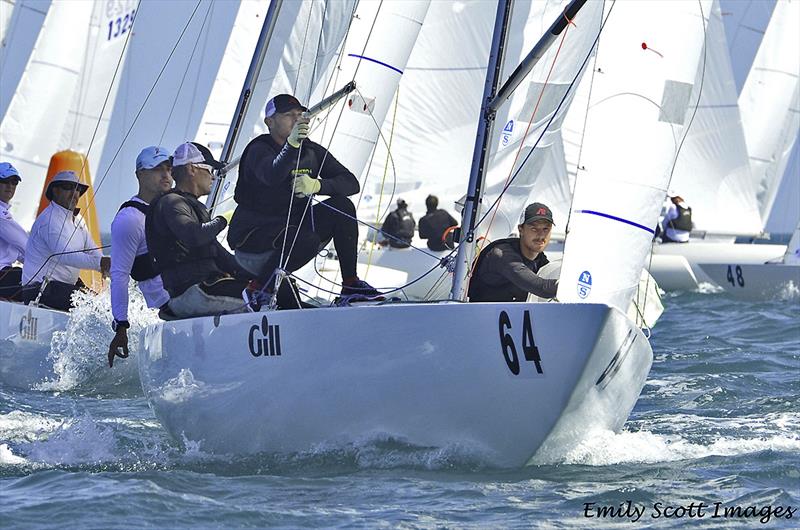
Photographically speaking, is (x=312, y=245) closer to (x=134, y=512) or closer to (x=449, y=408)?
(x=449, y=408)

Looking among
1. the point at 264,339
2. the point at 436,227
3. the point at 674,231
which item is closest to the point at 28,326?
the point at 264,339

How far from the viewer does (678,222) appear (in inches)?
820

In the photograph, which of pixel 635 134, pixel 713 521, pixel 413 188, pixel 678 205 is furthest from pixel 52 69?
pixel 713 521

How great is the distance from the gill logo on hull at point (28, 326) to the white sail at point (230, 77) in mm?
6213

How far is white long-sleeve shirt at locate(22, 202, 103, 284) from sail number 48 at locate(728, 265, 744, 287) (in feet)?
33.1

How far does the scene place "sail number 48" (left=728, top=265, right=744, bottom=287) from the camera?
17.7 m

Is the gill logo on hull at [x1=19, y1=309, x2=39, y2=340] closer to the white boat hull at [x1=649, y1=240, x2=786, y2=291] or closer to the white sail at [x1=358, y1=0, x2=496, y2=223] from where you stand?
the white sail at [x1=358, y1=0, x2=496, y2=223]

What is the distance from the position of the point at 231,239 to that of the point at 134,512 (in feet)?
6.33

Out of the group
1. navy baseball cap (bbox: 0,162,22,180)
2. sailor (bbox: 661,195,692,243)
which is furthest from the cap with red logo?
sailor (bbox: 661,195,692,243)

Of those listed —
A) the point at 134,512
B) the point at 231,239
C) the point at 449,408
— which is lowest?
the point at 134,512

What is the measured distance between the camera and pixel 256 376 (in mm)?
6188

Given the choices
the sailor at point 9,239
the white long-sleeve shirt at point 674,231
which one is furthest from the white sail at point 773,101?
the sailor at point 9,239

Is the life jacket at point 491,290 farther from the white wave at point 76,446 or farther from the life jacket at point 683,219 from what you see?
the life jacket at point 683,219

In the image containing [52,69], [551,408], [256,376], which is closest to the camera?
[551,408]
